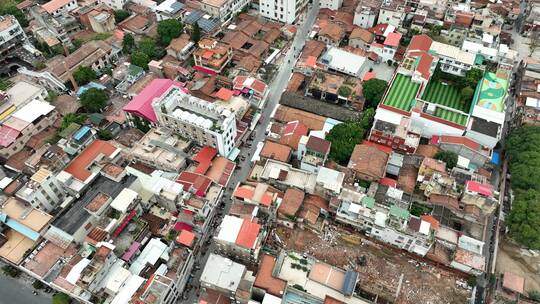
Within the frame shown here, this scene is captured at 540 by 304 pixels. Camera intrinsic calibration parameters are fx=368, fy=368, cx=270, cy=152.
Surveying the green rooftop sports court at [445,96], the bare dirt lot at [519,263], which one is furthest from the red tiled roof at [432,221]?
the green rooftop sports court at [445,96]

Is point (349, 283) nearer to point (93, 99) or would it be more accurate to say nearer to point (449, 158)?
point (449, 158)

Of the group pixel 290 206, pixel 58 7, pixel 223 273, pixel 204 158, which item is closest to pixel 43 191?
pixel 204 158

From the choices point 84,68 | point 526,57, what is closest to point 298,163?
point 84,68

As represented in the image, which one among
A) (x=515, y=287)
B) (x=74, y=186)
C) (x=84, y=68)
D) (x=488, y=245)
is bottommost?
(x=74, y=186)

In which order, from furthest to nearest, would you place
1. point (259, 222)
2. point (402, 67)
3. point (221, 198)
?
point (402, 67) → point (221, 198) → point (259, 222)

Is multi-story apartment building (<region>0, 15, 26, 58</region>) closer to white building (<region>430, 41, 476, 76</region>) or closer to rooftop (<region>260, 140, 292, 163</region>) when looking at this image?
rooftop (<region>260, 140, 292, 163</region>)

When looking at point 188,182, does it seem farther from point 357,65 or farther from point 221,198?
point 357,65
